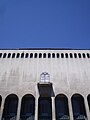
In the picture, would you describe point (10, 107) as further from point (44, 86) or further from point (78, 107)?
point (78, 107)

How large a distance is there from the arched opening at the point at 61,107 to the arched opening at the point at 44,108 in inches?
37.1

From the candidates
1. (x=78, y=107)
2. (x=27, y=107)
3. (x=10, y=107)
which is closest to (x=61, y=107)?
(x=78, y=107)

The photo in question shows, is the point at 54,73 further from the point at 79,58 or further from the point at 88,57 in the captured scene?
the point at 88,57

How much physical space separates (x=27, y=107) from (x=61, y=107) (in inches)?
175

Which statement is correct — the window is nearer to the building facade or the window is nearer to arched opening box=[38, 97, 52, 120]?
the building facade

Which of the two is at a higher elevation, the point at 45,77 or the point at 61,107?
the point at 45,77

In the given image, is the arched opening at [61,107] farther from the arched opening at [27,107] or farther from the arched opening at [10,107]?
the arched opening at [10,107]

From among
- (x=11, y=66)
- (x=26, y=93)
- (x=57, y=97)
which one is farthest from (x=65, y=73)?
(x=11, y=66)

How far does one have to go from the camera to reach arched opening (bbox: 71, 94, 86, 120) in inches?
722

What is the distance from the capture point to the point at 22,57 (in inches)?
916

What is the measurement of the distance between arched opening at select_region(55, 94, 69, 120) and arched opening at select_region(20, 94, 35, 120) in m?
3.13

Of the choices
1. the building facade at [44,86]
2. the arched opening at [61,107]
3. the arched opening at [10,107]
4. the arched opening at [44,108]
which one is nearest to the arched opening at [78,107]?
the building facade at [44,86]

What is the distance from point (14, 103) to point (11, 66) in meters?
5.43

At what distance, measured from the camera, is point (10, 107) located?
1942cm
